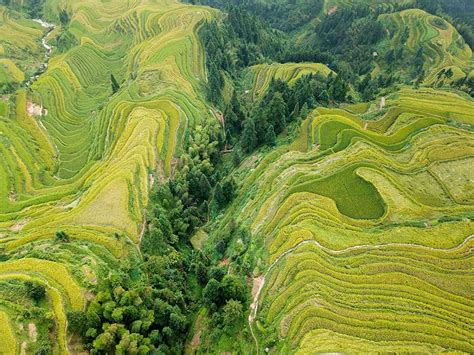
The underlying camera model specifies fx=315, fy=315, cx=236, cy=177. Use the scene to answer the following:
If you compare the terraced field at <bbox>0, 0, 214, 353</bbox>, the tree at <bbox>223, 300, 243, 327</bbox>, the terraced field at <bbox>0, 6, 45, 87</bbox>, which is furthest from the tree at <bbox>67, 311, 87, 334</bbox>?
the terraced field at <bbox>0, 6, 45, 87</bbox>

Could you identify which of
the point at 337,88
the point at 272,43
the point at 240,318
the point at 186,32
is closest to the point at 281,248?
the point at 240,318

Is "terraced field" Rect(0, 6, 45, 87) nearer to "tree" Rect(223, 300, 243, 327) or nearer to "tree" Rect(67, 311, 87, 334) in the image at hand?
"tree" Rect(67, 311, 87, 334)

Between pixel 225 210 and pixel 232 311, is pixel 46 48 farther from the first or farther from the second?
pixel 232 311

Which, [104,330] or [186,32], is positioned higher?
[186,32]

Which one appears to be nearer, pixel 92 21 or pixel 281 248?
pixel 281 248

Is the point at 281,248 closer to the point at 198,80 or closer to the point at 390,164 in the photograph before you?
the point at 390,164
